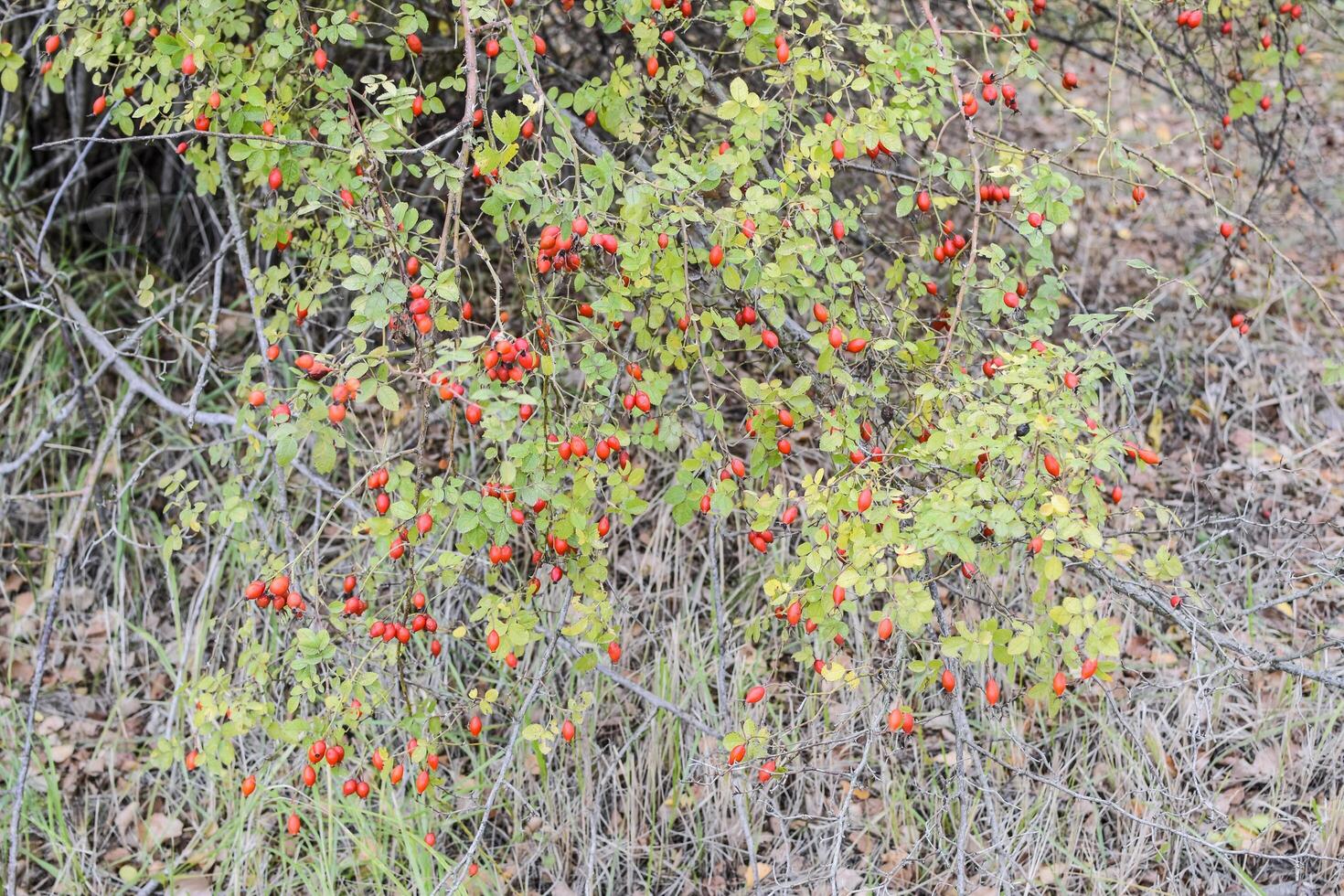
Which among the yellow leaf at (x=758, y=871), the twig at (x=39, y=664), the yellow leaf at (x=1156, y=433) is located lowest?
the yellow leaf at (x=758, y=871)

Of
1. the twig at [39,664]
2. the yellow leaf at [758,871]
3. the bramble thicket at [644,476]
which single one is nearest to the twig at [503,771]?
the bramble thicket at [644,476]

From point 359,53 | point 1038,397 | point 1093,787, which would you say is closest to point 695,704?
point 1093,787

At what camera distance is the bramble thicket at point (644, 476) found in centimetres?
202

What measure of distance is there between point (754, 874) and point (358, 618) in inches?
38.7

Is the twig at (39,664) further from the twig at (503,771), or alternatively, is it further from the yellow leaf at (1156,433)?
the yellow leaf at (1156,433)

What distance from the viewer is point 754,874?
2447 millimetres

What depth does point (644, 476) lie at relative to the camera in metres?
2.62

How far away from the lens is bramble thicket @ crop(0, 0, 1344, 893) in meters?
2.02

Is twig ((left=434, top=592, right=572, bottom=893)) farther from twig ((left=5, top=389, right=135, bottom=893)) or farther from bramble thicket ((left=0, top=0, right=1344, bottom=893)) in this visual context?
twig ((left=5, top=389, right=135, bottom=893))

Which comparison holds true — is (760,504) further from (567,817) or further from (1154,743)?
(1154,743)

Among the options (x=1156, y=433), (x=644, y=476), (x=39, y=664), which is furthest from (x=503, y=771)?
(x=1156, y=433)

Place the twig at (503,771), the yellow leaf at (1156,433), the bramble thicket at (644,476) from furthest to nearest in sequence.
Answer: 1. the yellow leaf at (1156,433)
2. the twig at (503,771)
3. the bramble thicket at (644,476)

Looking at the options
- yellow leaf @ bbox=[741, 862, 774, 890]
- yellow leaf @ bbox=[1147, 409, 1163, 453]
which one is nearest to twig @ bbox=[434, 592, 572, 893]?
yellow leaf @ bbox=[741, 862, 774, 890]

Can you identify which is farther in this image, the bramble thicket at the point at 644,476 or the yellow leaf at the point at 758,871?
the yellow leaf at the point at 758,871
